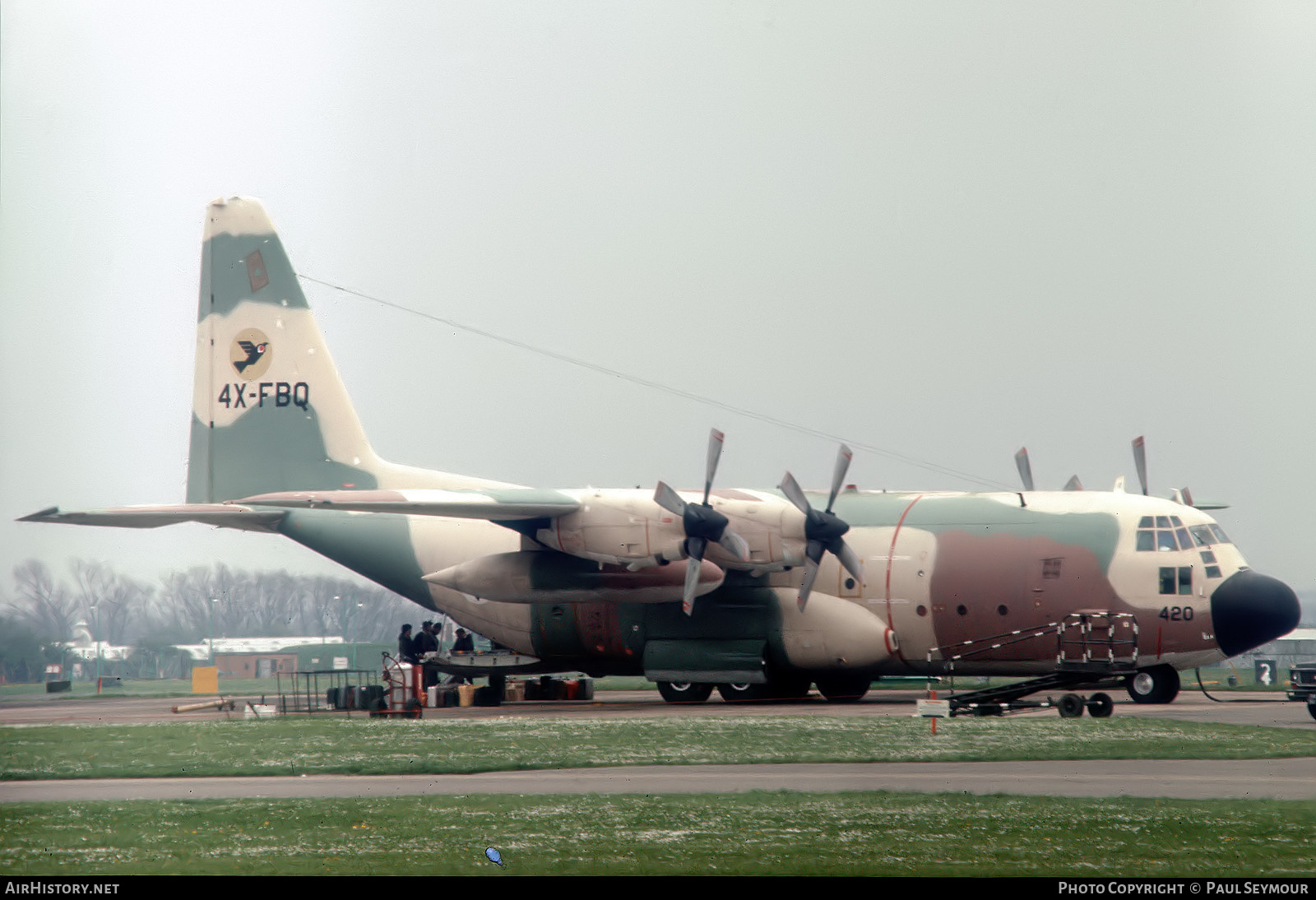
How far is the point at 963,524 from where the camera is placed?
2766 centimetres

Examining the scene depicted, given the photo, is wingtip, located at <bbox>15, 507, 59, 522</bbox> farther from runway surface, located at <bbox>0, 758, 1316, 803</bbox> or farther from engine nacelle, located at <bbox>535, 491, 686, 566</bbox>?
engine nacelle, located at <bbox>535, 491, 686, 566</bbox>

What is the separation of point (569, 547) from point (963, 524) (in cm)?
793

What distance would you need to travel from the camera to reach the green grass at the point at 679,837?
433 inches

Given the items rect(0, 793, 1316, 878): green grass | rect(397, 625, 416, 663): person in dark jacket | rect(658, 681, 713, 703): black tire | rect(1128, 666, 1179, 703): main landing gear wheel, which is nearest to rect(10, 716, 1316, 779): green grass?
rect(0, 793, 1316, 878): green grass

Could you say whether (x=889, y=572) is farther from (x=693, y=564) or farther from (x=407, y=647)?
(x=407, y=647)

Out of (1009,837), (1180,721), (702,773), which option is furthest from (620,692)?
(1009,837)

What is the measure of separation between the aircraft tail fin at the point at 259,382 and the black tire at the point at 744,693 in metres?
10.3

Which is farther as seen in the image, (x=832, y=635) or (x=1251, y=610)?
(x=832, y=635)

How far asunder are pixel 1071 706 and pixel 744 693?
8.06m

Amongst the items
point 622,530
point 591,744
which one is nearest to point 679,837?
point 591,744

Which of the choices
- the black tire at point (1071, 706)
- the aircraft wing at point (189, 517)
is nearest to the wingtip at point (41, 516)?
the aircraft wing at point (189, 517)

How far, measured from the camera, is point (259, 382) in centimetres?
3356

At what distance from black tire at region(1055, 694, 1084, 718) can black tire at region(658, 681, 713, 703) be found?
Result: 27.4ft

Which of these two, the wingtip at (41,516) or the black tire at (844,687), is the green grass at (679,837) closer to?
the wingtip at (41,516)
